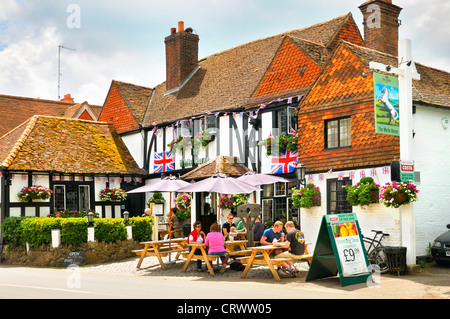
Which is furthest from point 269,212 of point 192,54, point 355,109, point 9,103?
point 9,103

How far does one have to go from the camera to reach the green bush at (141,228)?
64.5 ft

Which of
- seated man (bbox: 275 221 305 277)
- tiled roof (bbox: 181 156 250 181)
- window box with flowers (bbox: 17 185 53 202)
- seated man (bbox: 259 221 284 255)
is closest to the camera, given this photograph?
seated man (bbox: 275 221 305 277)

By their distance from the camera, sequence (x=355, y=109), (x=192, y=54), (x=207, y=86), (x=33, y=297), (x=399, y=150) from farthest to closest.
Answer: (x=192, y=54) < (x=207, y=86) < (x=355, y=109) < (x=399, y=150) < (x=33, y=297)

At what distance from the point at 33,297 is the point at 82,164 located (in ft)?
45.9

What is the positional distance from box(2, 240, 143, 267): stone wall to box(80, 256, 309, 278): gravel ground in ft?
1.69

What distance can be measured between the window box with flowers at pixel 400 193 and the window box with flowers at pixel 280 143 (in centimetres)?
512

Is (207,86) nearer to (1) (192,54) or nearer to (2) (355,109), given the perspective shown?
(1) (192,54)

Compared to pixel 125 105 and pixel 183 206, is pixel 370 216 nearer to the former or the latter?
pixel 183 206

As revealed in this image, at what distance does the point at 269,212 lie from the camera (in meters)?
19.9

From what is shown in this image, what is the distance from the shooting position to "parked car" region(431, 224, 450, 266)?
583 inches

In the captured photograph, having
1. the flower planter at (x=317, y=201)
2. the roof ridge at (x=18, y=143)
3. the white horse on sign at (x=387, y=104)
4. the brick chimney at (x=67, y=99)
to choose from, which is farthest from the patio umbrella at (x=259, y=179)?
the brick chimney at (x=67, y=99)

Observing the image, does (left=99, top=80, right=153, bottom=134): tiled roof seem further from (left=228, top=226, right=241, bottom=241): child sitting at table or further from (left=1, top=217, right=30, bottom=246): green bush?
(left=228, top=226, right=241, bottom=241): child sitting at table

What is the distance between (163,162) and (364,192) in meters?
11.6

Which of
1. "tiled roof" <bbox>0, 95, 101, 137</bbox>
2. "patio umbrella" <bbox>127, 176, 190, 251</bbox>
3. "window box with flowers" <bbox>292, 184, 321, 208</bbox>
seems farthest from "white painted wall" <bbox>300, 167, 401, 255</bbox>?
"tiled roof" <bbox>0, 95, 101, 137</bbox>
